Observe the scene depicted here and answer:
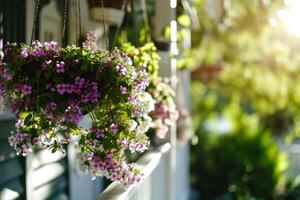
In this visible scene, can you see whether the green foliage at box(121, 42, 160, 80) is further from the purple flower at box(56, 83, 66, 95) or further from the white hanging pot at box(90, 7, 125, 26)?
the purple flower at box(56, 83, 66, 95)

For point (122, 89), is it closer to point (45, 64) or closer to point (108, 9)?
point (45, 64)

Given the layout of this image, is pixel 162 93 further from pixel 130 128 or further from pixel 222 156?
pixel 222 156

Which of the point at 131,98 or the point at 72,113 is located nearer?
the point at 72,113

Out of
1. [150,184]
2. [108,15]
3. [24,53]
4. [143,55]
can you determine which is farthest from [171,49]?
[24,53]

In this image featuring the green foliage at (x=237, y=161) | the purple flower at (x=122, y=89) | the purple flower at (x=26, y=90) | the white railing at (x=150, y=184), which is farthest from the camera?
the green foliage at (x=237, y=161)

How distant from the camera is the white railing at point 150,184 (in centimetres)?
234

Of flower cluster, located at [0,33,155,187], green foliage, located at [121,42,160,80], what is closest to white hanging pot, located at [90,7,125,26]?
green foliage, located at [121,42,160,80]

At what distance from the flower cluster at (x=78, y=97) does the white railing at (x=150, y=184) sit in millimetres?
373

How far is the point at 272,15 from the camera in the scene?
17.5 feet

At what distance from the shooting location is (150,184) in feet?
10.1

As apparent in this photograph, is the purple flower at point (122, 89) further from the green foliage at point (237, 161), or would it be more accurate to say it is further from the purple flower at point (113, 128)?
the green foliage at point (237, 161)

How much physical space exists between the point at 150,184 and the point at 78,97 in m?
1.43

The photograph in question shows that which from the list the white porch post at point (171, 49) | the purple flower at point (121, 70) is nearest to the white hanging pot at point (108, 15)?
the white porch post at point (171, 49)

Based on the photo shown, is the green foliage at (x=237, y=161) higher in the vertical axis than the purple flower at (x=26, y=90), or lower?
lower
